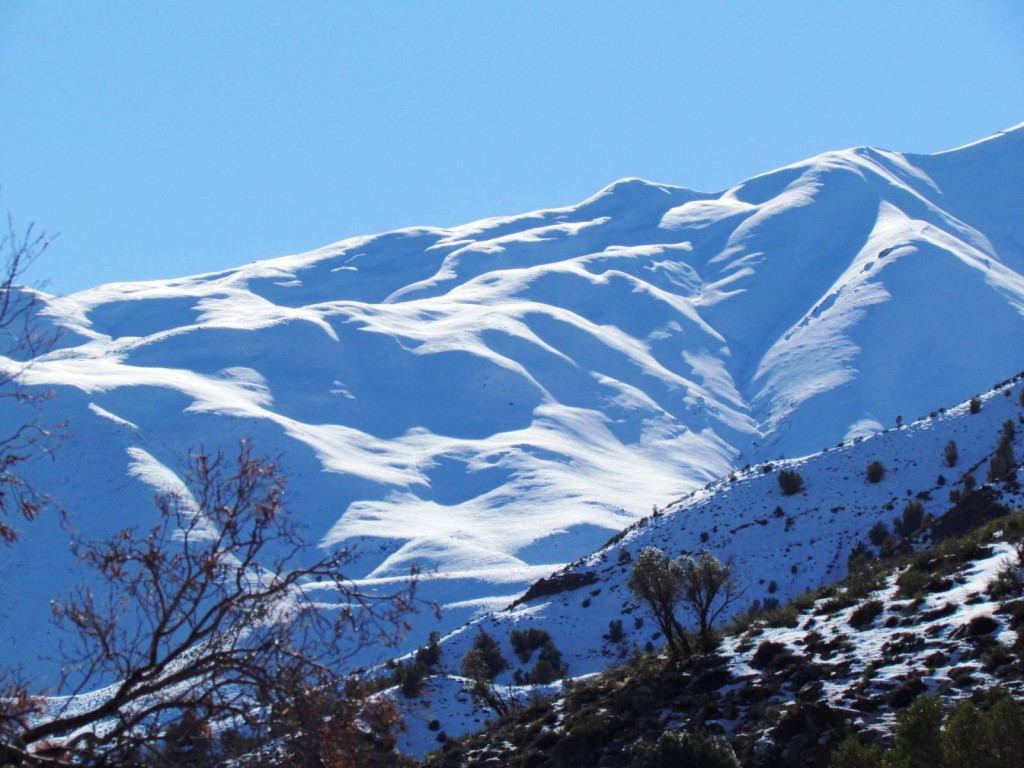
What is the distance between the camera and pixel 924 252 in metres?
164

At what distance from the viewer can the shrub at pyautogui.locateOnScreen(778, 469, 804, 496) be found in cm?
4228

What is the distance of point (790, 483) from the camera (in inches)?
1667

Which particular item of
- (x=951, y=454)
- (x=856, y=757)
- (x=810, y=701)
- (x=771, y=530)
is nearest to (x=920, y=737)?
(x=856, y=757)

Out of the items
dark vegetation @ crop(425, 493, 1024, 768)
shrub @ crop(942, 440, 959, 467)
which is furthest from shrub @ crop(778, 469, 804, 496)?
dark vegetation @ crop(425, 493, 1024, 768)

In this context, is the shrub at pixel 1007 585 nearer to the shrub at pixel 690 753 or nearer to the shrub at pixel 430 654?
the shrub at pixel 690 753

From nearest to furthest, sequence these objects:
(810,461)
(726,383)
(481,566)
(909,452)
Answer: (909,452) → (810,461) → (481,566) → (726,383)

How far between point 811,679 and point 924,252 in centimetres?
16166

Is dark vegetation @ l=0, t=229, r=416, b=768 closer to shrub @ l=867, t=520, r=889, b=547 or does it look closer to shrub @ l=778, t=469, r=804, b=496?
shrub @ l=867, t=520, r=889, b=547

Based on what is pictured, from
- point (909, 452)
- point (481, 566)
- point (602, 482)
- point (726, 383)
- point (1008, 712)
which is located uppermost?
point (726, 383)

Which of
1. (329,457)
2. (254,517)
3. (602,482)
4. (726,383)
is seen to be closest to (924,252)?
(726,383)

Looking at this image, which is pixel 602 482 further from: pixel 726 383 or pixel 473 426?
pixel 726 383

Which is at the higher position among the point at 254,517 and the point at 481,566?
the point at 481,566

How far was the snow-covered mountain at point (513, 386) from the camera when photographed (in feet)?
314

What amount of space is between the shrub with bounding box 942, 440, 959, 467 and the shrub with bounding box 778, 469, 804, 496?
225 inches
